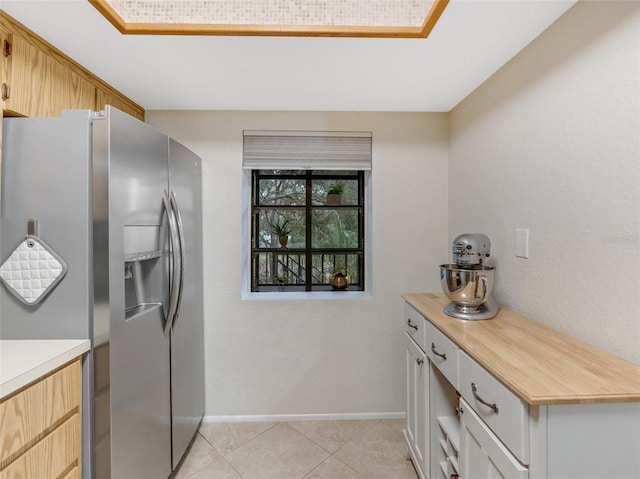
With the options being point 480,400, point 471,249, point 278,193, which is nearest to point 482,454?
point 480,400

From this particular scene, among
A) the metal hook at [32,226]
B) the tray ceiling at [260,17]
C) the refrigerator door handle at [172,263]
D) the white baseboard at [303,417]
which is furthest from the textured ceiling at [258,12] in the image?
the white baseboard at [303,417]

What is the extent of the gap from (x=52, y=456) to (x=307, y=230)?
1921mm

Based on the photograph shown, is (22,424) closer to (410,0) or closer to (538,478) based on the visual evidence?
(538,478)

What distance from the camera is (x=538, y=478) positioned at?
829mm

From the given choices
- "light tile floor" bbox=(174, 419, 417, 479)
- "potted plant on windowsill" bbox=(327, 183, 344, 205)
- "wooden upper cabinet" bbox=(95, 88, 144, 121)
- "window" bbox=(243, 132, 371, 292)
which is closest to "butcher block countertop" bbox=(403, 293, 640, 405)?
"light tile floor" bbox=(174, 419, 417, 479)

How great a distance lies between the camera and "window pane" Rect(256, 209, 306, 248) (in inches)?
105

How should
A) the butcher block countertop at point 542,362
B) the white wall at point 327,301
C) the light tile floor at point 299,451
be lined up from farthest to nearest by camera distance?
the white wall at point 327,301 → the light tile floor at point 299,451 → the butcher block countertop at point 542,362

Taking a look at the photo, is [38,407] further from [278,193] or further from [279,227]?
[278,193]

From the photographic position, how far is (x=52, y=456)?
1.10 meters

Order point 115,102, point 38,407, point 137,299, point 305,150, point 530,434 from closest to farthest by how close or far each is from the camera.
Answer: point 530,434
point 38,407
point 137,299
point 115,102
point 305,150

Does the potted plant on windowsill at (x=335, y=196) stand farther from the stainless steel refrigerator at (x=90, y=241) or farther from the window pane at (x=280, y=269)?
the stainless steel refrigerator at (x=90, y=241)

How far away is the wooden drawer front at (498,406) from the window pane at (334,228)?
1604mm

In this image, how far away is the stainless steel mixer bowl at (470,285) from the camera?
144 centimetres

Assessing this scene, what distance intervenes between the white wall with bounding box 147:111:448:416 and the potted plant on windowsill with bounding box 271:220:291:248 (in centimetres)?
40
